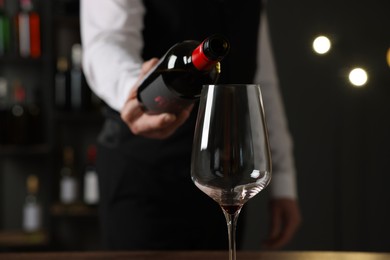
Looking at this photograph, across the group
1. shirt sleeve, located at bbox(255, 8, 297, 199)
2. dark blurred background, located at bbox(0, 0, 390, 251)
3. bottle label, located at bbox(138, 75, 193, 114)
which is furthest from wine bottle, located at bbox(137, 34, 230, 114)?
dark blurred background, located at bbox(0, 0, 390, 251)

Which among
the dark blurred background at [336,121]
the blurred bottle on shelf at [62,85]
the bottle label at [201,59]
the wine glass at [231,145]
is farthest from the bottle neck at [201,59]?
the blurred bottle on shelf at [62,85]

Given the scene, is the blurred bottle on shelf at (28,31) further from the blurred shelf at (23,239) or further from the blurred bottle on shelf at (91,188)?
the blurred shelf at (23,239)

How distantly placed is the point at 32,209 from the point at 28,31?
0.86m

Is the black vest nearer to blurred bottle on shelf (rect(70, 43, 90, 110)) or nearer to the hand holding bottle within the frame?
the hand holding bottle

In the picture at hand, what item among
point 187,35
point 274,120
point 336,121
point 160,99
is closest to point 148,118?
point 160,99

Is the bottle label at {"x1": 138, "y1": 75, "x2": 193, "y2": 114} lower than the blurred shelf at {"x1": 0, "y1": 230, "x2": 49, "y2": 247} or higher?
higher

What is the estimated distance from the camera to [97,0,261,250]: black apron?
149 cm

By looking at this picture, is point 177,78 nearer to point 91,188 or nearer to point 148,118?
point 148,118

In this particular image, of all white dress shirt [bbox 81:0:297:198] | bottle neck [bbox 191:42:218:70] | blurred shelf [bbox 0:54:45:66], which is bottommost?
bottle neck [bbox 191:42:218:70]

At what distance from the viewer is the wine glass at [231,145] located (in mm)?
781

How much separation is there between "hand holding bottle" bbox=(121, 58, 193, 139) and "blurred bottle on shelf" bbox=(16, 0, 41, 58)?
2.22m

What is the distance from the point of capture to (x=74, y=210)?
10.8ft

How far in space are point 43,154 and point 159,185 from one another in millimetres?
2067

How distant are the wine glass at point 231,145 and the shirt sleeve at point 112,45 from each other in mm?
579
